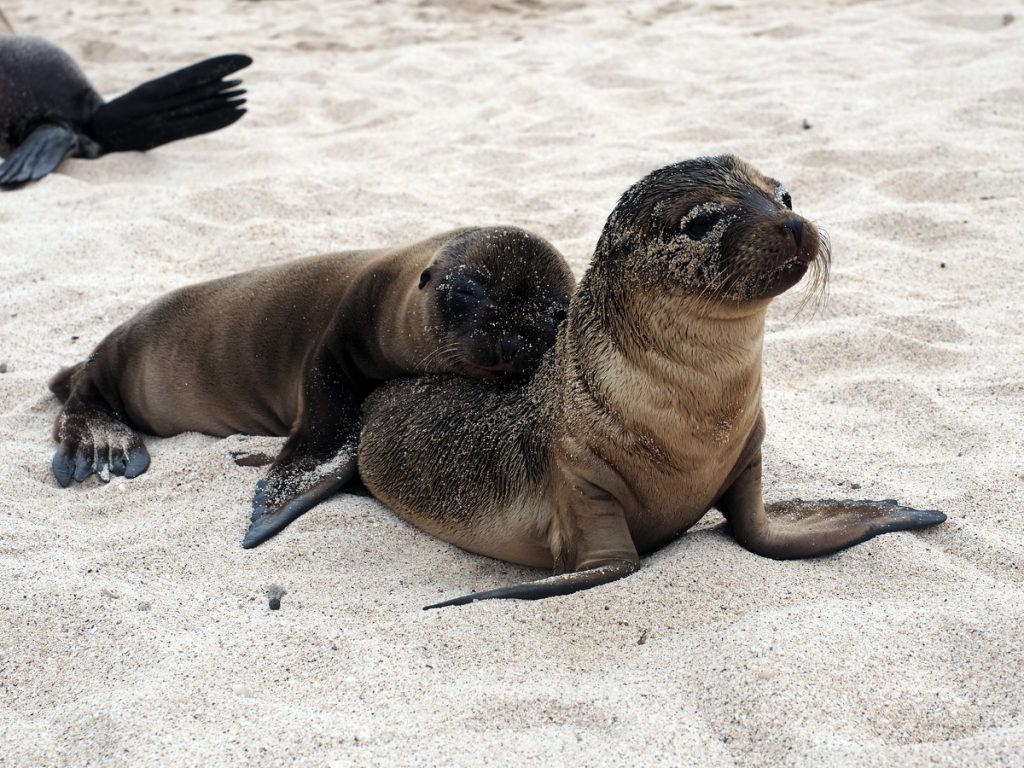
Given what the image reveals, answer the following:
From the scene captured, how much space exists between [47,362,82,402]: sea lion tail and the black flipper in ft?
8.14

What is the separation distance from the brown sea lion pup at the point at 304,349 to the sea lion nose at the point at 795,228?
0.94 meters

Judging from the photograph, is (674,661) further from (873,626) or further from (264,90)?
(264,90)

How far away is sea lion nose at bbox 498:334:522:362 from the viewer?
11.0 feet

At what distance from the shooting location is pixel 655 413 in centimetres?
288

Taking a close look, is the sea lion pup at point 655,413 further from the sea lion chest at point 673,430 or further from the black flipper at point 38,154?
the black flipper at point 38,154

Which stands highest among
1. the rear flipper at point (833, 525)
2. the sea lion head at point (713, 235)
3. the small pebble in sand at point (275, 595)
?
the sea lion head at point (713, 235)

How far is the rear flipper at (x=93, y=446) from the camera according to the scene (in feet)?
12.7

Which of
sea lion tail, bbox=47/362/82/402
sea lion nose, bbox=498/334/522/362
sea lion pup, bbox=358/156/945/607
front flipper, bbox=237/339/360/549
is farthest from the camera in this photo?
sea lion tail, bbox=47/362/82/402

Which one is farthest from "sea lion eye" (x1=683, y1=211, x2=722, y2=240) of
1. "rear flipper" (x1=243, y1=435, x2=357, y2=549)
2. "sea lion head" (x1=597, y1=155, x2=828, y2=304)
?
"rear flipper" (x1=243, y1=435, x2=357, y2=549)

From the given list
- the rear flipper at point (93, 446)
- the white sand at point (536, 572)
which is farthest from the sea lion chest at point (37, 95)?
the rear flipper at point (93, 446)

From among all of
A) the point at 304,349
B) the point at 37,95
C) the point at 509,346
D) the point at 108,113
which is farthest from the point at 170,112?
the point at 509,346

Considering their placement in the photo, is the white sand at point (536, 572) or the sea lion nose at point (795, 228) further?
the sea lion nose at point (795, 228)

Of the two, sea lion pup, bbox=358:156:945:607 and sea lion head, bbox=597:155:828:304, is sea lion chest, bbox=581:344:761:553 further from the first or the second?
sea lion head, bbox=597:155:828:304

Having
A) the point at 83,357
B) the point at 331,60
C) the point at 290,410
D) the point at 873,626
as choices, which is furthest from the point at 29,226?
the point at 873,626
